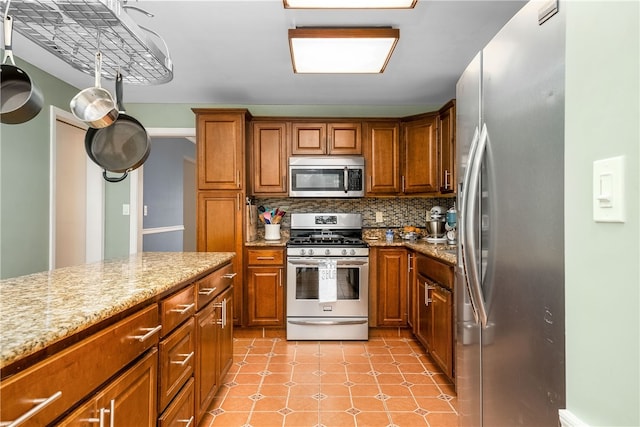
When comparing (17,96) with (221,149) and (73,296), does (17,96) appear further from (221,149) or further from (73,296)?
(221,149)

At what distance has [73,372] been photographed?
2.99 feet

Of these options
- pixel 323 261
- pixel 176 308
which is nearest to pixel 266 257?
pixel 323 261

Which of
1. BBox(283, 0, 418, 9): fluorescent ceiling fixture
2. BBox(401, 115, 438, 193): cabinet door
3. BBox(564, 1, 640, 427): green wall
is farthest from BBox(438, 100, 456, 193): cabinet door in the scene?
BBox(564, 1, 640, 427): green wall

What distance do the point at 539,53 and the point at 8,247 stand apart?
146 inches

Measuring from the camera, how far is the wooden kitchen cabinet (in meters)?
3.51

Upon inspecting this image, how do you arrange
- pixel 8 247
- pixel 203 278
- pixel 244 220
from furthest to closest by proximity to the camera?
pixel 244 220
pixel 8 247
pixel 203 278

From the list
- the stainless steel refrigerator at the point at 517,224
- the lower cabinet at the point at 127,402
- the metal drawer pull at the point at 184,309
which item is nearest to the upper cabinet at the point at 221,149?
the metal drawer pull at the point at 184,309

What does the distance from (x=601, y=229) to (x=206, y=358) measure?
6.19 feet

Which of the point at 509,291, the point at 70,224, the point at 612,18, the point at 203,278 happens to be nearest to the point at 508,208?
the point at 509,291

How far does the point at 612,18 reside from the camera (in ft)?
2.16

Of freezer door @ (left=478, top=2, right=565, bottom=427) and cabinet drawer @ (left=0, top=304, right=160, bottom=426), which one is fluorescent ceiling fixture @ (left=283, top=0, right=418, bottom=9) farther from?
cabinet drawer @ (left=0, top=304, right=160, bottom=426)

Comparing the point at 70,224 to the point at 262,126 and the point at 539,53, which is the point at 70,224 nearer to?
the point at 262,126

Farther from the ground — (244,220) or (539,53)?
(539,53)

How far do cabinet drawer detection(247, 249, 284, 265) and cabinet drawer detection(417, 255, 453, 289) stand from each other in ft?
4.37
